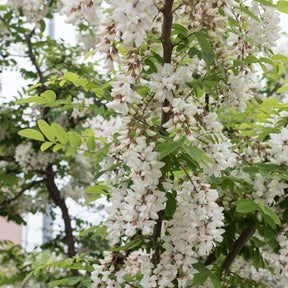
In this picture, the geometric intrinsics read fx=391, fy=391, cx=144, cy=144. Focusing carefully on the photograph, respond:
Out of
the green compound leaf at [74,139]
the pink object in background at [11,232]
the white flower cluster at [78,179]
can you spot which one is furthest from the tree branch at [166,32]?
the pink object in background at [11,232]

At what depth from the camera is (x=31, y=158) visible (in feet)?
8.44

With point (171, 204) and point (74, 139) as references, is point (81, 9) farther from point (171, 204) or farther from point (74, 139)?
point (171, 204)

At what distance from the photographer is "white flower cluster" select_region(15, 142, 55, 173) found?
8.37 ft

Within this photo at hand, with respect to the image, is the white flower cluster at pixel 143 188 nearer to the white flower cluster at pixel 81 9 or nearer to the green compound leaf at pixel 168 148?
the green compound leaf at pixel 168 148

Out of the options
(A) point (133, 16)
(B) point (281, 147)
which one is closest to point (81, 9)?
(A) point (133, 16)

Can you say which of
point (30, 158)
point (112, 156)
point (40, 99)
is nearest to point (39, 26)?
point (30, 158)

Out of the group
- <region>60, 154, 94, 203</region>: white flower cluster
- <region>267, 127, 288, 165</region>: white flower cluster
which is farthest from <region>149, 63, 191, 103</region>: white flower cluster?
<region>60, 154, 94, 203</region>: white flower cluster

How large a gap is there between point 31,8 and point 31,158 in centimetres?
97

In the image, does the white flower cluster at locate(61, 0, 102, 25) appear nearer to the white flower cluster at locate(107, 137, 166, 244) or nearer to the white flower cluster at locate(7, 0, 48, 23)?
the white flower cluster at locate(107, 137, 166, 244)

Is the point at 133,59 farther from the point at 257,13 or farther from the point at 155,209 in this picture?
the point at 257,13

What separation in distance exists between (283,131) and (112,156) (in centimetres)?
53

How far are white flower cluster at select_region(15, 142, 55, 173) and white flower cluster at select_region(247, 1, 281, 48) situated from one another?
71.6 inches

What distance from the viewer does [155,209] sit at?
835 mm

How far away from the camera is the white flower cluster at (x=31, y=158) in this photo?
2.55 metres
